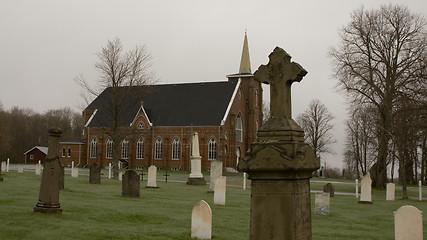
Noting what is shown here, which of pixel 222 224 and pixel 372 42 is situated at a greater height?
pixel 372 42

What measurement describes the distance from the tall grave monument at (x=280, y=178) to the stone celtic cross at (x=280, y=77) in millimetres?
21

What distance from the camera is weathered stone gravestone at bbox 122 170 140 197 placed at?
688 inches

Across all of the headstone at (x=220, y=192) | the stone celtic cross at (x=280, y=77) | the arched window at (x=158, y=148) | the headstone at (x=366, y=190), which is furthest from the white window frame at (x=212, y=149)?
the stone celtic cross at (x=280, y=77)

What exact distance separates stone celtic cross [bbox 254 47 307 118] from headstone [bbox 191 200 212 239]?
15.0 feet

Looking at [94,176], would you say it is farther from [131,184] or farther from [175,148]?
[175,148]

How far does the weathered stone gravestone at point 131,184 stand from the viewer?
17469 mm

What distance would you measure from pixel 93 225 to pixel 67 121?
96.5 m

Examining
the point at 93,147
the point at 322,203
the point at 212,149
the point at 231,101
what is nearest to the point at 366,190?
the point at 322,203

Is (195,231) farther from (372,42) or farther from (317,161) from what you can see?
(372,42)

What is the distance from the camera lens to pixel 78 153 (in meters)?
61.5

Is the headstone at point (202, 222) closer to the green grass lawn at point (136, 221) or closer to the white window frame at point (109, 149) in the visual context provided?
the green grass lawn at point (136, 221)

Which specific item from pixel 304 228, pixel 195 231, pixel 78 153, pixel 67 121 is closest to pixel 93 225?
pixel 195 231

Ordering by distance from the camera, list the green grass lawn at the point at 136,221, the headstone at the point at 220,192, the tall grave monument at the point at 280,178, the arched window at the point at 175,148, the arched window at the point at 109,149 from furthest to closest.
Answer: the arched window at the point at 109,149
the arched window at the point at 175,148
the headstone at the point at 220,192
the green grass lawn at the point at 136,221
the tall grave monument at the point at 280,178

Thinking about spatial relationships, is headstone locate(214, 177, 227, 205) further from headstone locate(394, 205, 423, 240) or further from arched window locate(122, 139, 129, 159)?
arched window locate(122, 139, 129, 159)
